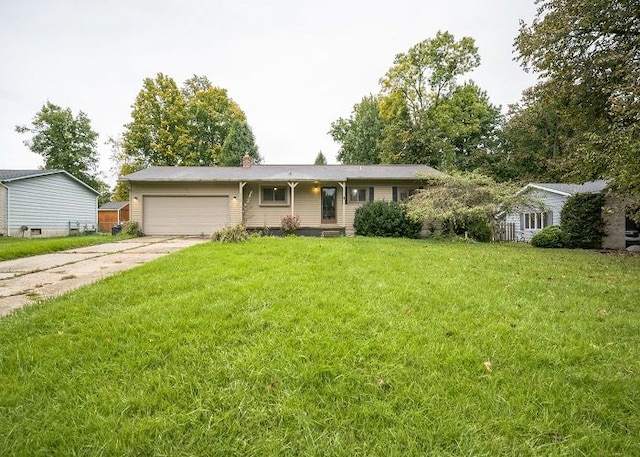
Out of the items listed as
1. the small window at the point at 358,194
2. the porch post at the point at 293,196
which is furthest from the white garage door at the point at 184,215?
the small window at the point at 358,194

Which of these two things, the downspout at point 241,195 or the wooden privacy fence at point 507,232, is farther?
the wooden privacy fence at point 507,232

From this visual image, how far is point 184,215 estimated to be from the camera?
577 inches

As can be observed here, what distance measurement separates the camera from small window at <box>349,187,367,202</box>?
14.6 meters

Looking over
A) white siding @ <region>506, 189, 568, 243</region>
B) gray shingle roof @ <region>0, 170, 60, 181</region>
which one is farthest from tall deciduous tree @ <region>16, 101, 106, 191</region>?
white siding @ <region>506, 189, 568, 243</region>

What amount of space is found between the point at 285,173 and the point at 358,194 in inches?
160

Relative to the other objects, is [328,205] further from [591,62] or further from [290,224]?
[591,62]

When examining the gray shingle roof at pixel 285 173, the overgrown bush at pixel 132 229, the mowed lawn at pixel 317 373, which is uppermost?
the gray shingle roof at pixel 285 173

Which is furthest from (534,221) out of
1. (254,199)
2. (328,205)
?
(254,199)

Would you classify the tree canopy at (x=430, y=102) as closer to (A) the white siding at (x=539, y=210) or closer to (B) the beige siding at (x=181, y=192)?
(A) the white siding at (x=539, y=210)

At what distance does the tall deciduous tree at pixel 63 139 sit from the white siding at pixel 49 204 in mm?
14485

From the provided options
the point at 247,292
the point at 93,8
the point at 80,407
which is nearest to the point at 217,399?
the point at 80,407

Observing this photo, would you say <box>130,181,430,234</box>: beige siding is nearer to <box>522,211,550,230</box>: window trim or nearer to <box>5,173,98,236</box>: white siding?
<box>5,173,98,236</box>: white siding

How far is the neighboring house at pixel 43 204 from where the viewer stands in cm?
1476

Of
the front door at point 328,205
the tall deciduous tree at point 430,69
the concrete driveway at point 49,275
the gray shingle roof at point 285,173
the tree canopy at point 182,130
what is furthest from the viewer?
the tree canopy at point 182,130
